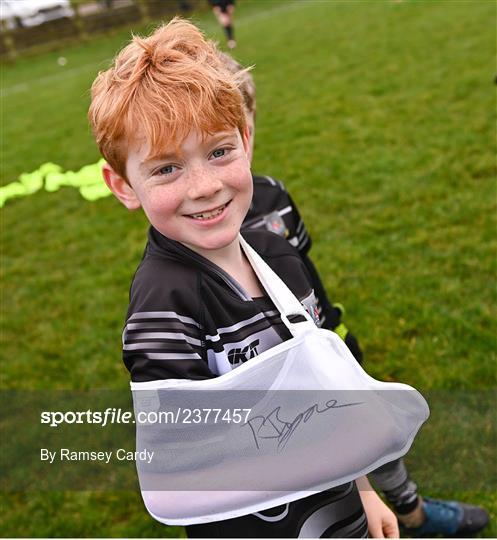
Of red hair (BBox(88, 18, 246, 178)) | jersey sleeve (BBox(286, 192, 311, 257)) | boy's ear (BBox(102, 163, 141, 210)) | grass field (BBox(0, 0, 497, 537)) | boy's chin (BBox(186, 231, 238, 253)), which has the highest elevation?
red hair (BBox(88, 18, 246, 178))

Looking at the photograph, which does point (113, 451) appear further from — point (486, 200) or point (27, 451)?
point (486, 200)

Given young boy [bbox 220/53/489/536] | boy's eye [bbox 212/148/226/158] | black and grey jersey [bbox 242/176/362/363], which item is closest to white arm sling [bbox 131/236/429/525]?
boy's eye [bbox 212/148/226/158]

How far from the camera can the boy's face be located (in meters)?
1.17

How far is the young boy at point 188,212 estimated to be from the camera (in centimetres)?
115

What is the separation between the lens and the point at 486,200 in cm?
431

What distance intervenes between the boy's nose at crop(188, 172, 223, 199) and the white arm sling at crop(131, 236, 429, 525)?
0.32 metres

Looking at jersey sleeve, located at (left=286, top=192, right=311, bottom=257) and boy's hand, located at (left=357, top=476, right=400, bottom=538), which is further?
jersey sleeve, located at (left=286, top=192, right=311, bottom=257)

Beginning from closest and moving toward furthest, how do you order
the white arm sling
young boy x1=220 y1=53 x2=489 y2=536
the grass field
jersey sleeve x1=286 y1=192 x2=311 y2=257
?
the white arm sling, young boy x1=220 y1=53 x2=489 y2=536, jersey sleeve x1=286 y1=192 x2=311 y2=257, the grass field

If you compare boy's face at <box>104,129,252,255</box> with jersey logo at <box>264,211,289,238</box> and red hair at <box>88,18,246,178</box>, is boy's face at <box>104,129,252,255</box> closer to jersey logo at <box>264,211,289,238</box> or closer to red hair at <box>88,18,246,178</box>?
red hair at <box>88,18,246,178</box>

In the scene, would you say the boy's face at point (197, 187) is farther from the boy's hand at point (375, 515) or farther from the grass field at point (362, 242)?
the boy's hand at point (375, 515)

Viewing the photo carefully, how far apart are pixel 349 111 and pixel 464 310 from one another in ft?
13.2

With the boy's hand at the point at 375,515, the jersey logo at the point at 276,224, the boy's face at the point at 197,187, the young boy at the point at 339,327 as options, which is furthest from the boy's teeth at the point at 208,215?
the boy's hand at the point at 375,515

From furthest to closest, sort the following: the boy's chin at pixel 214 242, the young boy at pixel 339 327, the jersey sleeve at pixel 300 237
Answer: the jersey sleeve at pixel 300 237 < the young boy at pixel 339 327 < the boy's chin at pixel 214 242

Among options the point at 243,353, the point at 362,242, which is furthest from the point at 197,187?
the point at 362,242
